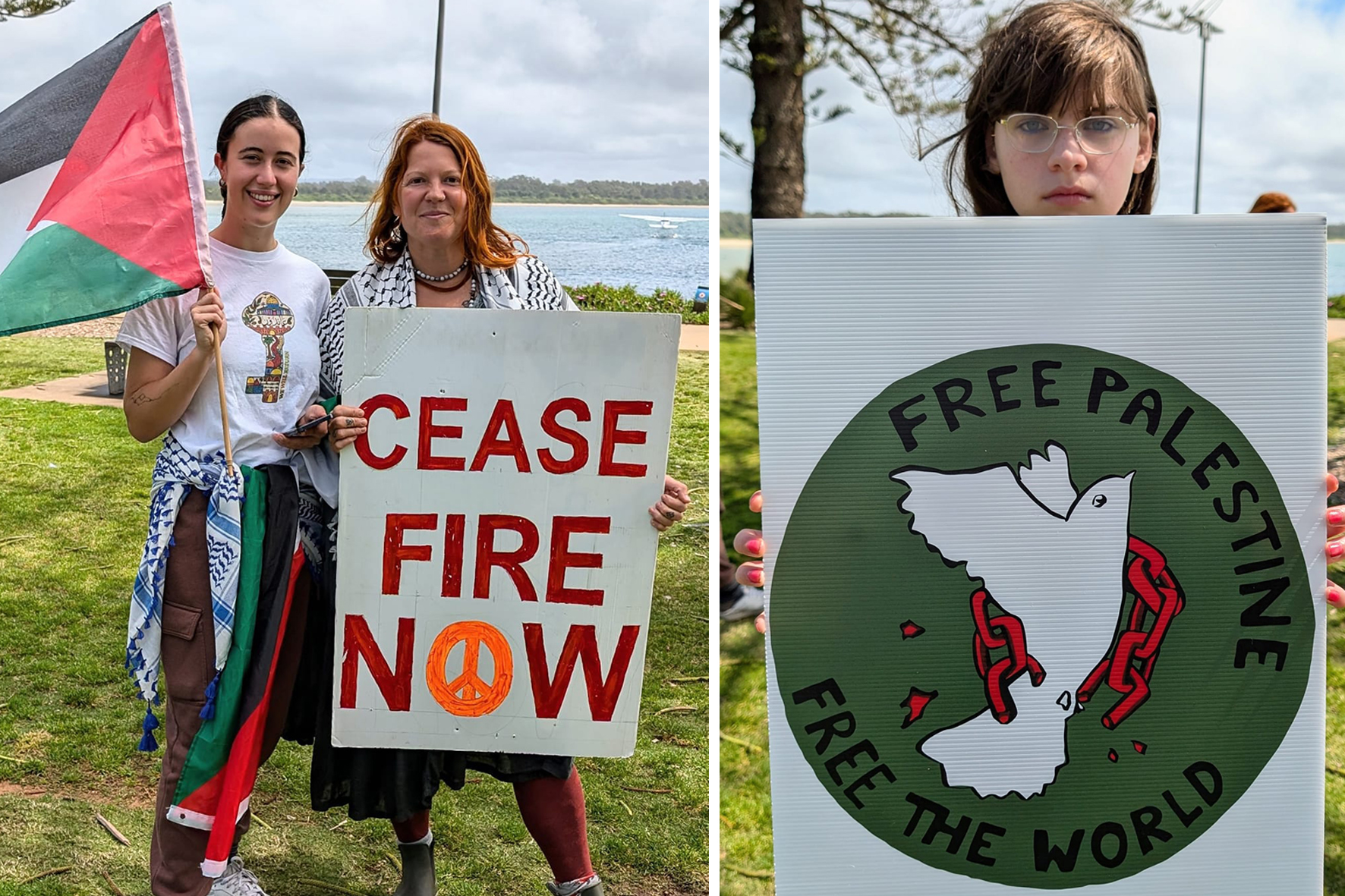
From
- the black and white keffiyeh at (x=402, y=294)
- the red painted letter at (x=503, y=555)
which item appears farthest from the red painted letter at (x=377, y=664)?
the black and white keffiyeh at (x=402, y=294)

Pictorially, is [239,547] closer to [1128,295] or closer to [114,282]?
[114,282]

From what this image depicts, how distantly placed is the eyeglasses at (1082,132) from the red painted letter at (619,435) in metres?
0.72

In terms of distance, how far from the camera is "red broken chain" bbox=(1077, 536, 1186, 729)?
1.54 metres

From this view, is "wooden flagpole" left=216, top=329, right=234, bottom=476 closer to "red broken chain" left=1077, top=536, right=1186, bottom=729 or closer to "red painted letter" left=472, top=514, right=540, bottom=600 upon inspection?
"red painted letter" left=472, top=514, right=540, bottom=600

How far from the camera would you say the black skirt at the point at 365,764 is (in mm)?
2264

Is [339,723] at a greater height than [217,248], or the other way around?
[217,248]

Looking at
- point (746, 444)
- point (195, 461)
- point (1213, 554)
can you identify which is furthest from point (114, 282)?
point (746, 444)

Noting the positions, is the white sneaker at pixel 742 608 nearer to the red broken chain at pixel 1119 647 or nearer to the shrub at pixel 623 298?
the red broken chain at pixel 1119 647

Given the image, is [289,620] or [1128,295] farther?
[289,620]

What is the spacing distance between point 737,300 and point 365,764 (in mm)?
6364

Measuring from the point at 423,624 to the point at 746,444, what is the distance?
448 cm

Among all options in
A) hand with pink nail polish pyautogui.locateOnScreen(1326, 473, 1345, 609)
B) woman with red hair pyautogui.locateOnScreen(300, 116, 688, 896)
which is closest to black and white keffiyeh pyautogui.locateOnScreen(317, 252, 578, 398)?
woman with red hair pyautogui.locateOnScreen(300, 116, 688, 896)

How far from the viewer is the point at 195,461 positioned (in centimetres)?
216

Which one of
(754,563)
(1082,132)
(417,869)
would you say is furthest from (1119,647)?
(417,869)
